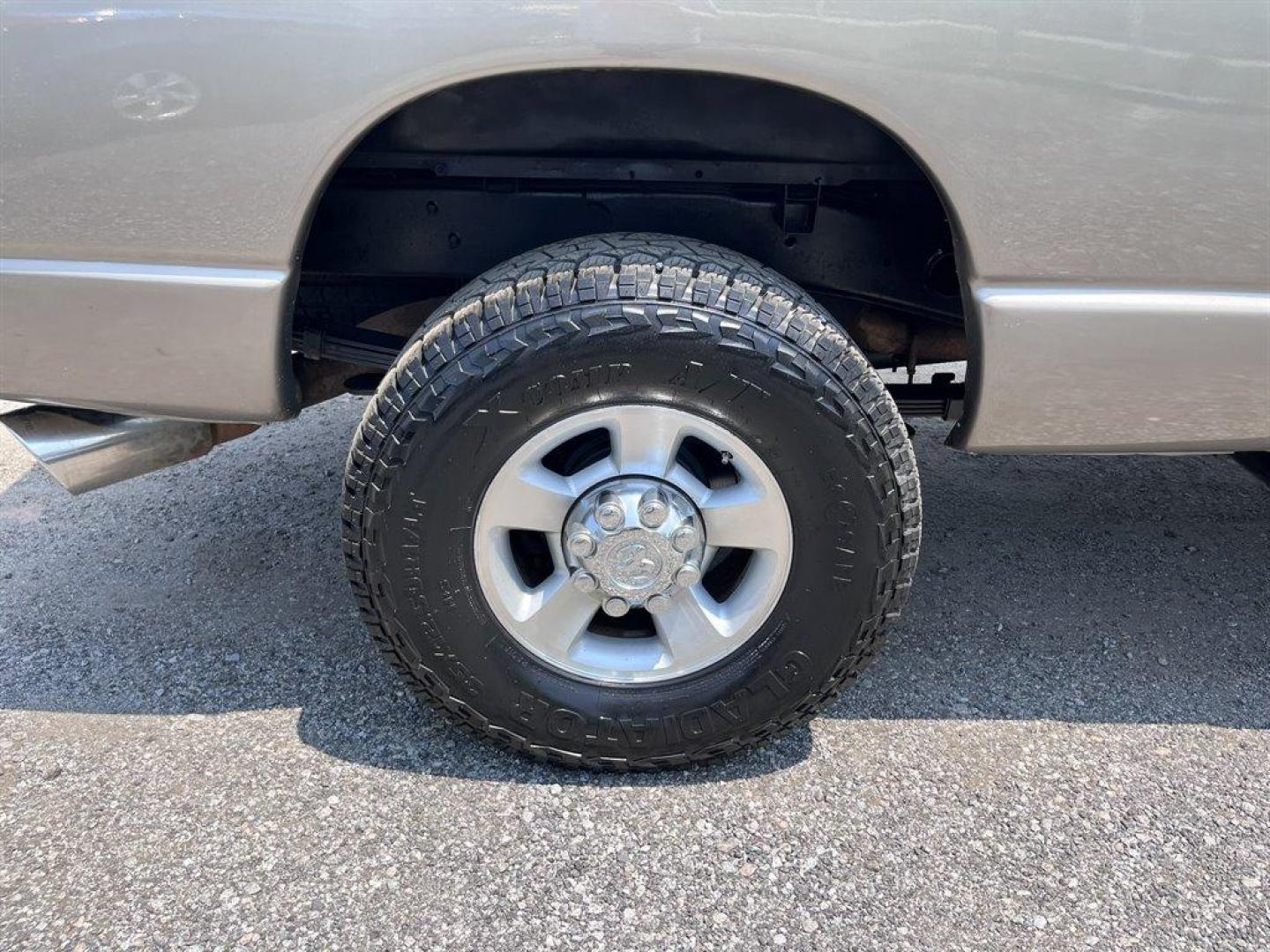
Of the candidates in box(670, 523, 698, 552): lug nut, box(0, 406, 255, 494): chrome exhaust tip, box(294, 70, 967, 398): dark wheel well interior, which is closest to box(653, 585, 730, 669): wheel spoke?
box(670, 523, 698, 552): lug nut

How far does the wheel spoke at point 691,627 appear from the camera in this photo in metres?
2.05

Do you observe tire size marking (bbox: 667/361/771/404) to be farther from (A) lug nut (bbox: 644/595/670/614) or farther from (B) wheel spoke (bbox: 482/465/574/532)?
(A) lug nut (bbox: 644/595/670/614)

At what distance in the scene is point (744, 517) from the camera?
1978mm

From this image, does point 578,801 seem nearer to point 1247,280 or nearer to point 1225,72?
point 1247,280

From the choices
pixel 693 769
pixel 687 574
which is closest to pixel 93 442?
pixel 687 574

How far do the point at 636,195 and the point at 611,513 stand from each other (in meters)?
0.74

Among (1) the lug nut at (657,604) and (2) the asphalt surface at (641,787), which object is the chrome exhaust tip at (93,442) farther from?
(1) the lug nut at (657,604)

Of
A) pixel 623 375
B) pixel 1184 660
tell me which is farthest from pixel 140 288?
pixel 1184 660

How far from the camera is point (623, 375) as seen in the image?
6.16ft

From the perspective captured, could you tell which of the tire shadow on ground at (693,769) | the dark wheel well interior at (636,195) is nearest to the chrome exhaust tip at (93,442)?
the dark wheel well interior at (636,195)

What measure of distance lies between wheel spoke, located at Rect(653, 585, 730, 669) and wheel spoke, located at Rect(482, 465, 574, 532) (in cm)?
30

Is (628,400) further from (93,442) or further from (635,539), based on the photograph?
(93,442)

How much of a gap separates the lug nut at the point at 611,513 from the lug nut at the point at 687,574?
0.16 meters

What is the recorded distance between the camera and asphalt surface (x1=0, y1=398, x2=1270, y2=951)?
1781mm
